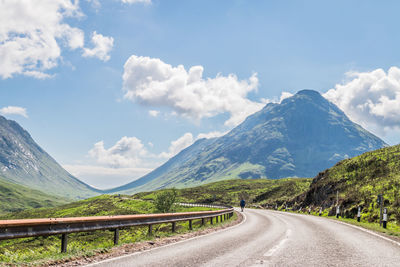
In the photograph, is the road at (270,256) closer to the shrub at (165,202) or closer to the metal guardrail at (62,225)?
the metal guardrail at (62,225)

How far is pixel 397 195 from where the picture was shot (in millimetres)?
26938

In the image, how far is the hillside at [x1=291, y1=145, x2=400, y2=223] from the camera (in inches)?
1095

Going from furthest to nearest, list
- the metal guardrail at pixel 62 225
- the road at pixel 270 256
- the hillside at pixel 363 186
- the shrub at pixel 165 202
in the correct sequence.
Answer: the shrub at pixel 165 202
the hillside at pixel 363 186
the road at pixel 270 256
the metal guardrail at pixel 62 225

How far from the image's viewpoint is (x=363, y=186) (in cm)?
3597

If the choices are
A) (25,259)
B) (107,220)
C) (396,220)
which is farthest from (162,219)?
(396,220)

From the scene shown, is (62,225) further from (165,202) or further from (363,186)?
(165,202)

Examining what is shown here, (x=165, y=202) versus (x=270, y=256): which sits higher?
(x=270, y=256)

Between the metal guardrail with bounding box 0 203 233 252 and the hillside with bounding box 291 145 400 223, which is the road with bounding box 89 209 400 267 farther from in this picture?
the hillside with bounding box 291 145 400 223

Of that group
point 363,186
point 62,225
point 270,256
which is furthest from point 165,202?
point 270,256

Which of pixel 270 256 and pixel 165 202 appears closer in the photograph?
pixel 270 256

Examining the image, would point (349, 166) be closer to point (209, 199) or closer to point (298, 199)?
point (298, 199)

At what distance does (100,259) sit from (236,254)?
12.1 feet

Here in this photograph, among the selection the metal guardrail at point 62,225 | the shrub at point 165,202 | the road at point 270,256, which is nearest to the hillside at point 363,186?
the road at point 270,256

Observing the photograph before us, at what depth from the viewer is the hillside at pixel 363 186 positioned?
27803mm
